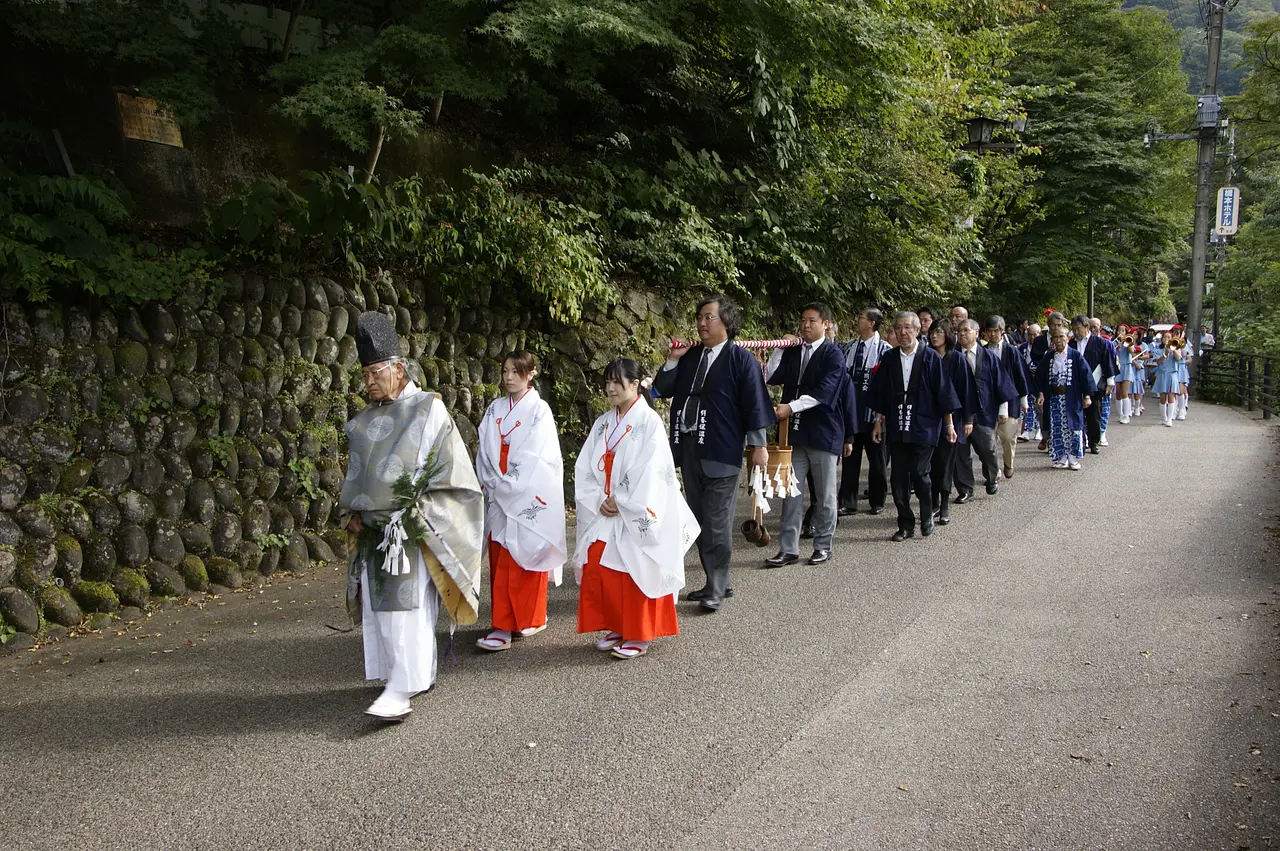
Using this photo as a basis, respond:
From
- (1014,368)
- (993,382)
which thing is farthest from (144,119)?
(1014,368)

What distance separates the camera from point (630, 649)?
5.79m

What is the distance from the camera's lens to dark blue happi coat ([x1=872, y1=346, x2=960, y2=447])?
356 inches

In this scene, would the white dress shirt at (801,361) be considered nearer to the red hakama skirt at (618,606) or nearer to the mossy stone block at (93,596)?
the red hakama skirt at (618,606)

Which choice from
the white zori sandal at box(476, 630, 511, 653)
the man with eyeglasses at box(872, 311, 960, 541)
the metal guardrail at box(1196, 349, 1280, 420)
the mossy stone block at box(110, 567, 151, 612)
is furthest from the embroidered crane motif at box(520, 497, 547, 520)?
the metal guardrail at box(1196, 349, 1280, 420)

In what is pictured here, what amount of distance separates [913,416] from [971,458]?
2357mm

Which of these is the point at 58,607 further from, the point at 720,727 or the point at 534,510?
the point at 720,727

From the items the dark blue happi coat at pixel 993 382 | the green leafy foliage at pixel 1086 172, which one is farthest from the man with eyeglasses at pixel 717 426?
the green leafy foliage at pixel 1086 172

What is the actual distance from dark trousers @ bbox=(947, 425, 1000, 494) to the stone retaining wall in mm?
5622

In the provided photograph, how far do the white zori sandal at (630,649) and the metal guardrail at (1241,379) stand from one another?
18.5 meters

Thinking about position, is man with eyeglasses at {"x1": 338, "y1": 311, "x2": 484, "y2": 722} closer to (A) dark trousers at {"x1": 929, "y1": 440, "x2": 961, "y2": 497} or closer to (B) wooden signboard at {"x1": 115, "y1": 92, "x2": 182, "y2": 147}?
(B) wooden signboard at {"x1": 115, "y1": 92, "x2": 182, "y2": 147}

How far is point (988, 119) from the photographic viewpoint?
1567 centimetres

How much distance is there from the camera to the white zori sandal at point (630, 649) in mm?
5750

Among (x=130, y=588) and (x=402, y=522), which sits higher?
(x=402, y=522)

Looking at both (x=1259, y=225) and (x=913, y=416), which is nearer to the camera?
(x=913, y=416)
